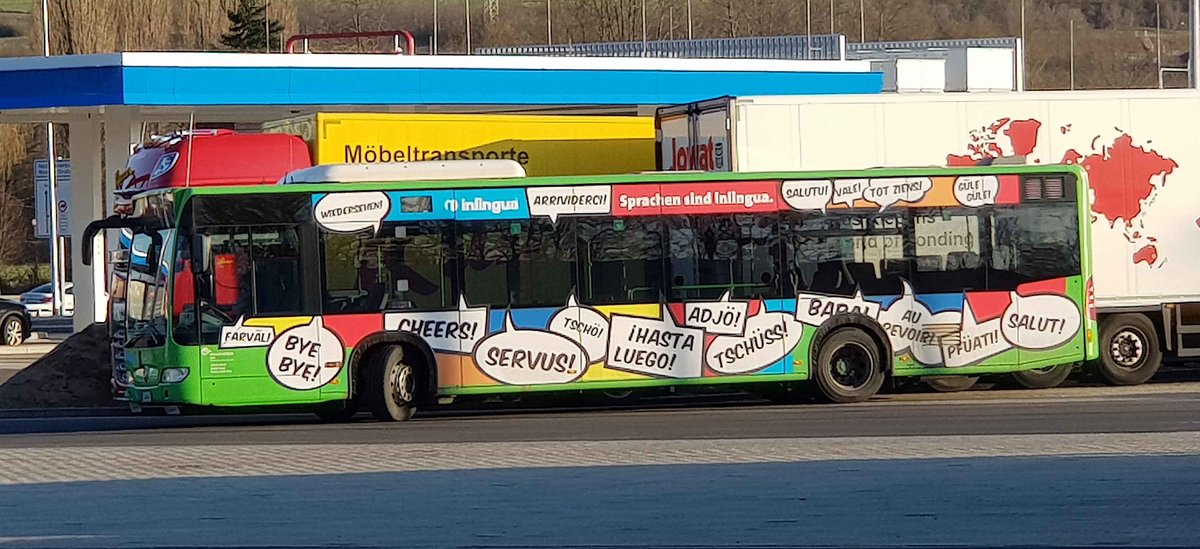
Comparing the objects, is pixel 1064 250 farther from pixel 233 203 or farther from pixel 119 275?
pixel 119 275

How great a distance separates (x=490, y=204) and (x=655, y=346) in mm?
2441

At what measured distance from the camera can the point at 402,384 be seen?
19219 mm

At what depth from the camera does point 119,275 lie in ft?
64.2

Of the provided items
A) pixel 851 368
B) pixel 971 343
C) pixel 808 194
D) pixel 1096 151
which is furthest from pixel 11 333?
pixel 1096 151

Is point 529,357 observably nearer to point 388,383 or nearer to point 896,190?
point 388,383

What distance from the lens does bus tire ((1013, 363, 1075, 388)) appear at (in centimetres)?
2239

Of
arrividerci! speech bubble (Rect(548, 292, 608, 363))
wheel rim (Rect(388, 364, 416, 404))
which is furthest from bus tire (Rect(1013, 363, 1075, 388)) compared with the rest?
wheel rim (Rect(388, 364, 416, 404))

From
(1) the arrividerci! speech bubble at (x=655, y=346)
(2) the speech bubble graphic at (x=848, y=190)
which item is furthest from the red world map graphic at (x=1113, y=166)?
(1) the arrividerci! speech bubble at (x=655, y=346)

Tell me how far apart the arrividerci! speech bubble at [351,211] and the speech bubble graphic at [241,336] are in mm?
1329

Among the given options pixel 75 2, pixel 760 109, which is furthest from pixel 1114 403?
pixel 75 2

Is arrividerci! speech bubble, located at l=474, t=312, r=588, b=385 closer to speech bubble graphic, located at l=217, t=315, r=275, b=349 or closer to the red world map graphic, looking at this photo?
speech bubble graphic, located at l=217, t=315, r=275, b=349

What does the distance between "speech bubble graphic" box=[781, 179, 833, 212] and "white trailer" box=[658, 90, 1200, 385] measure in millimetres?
1572

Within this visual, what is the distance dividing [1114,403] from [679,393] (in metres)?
5.03

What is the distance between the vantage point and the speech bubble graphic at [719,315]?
19844mm
